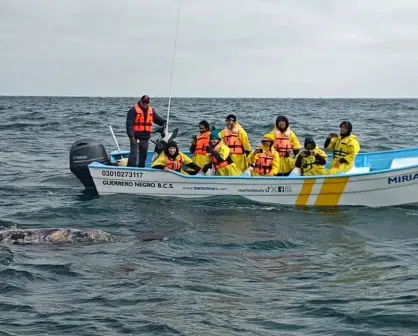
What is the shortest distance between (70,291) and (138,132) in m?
8.11

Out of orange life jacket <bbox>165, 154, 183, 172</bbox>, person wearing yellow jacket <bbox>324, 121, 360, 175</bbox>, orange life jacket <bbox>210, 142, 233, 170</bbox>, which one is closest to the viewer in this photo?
person wearing yellow jacket <bbox>324, 121, 360, 175</bbox>

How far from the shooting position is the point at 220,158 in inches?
639

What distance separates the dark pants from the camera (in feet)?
56.9

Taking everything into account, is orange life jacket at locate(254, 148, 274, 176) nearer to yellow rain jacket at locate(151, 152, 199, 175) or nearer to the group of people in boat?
the group of people in boat

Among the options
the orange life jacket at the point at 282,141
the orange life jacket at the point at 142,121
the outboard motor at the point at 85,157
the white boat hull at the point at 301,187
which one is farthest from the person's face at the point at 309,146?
the outboard motor at the point at 85,157

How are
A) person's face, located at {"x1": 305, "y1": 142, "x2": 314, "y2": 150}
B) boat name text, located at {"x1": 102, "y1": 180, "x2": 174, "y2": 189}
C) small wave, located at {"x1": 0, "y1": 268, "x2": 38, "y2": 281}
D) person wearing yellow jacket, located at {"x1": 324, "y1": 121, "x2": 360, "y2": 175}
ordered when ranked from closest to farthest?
small wave, located at {"x1": 0, "y1": 268, "x2": 38, "y2": 281}, person's face, located at {"x1": 305, "y1": 142, "x2": 314, "y2": 150}, person wearing yellow jacket, located at {"x1": 324, "y1": 121, "x2": 360, "y2": 175}, boat name text, located at {"x1": 102, "y1": 180, "x2": 174, "y2": 189}

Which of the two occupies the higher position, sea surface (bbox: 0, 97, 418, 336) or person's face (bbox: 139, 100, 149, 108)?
person's face (bbox: 139, 100, 149, 108)

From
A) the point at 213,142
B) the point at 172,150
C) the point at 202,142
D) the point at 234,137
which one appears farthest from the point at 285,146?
the point at 172,150

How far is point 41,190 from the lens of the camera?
19.3 m

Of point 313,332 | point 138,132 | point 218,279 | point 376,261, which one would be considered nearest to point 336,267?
point 376,261

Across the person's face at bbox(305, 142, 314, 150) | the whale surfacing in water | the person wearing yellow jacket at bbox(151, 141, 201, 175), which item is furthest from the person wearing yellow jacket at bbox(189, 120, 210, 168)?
the whale surfacing in water

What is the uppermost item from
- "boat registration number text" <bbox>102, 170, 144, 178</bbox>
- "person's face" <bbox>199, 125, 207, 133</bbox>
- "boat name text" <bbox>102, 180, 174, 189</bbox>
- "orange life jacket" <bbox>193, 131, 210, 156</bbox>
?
"person's face" <bbox>199, 125, 207, 133</bbox>

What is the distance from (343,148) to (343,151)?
0.09m

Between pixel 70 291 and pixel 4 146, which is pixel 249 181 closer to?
pixel 70 291
